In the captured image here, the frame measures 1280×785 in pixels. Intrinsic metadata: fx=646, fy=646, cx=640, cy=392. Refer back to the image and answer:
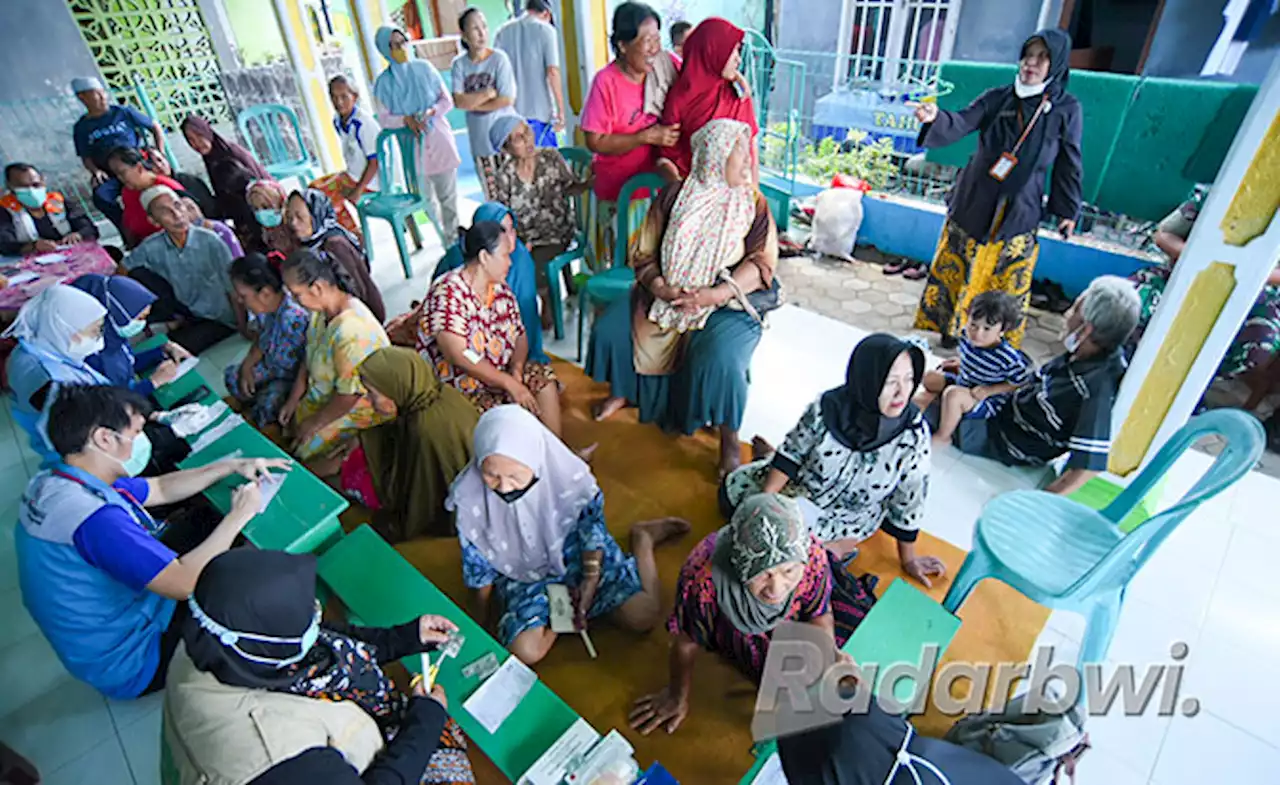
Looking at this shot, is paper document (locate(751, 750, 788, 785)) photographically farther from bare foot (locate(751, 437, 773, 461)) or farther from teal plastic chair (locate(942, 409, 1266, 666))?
bare foot (locate(751, 437, 773, 461))

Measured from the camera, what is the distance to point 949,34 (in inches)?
265

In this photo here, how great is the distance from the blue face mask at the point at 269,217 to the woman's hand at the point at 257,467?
2186mm

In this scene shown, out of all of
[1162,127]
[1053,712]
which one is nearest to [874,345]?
[1053,712]

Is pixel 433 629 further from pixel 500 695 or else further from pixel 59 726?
pixel 59 726

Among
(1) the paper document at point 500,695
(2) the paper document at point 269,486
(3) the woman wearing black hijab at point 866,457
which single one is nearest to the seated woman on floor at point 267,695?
(1) the paper document at point 500,695

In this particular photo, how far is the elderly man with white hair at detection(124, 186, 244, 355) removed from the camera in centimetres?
401

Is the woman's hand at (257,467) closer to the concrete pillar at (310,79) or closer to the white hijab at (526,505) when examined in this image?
the white hijab at (526,505)

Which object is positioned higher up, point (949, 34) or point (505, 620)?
point (949, 34)

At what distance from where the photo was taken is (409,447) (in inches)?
102

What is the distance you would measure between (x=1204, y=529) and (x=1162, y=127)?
314 centimetres

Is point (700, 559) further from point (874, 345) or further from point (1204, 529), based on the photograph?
point (1204, 529)

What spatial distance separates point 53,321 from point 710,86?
3.13m

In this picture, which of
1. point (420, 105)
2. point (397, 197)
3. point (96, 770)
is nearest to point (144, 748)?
point (96, 770)

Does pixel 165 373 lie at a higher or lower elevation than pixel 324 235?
lower
